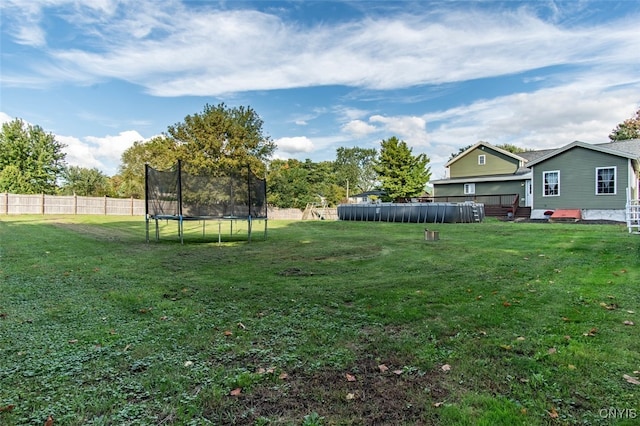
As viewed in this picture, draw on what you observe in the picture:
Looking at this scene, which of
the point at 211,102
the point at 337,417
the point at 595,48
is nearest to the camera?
the point at 337,417

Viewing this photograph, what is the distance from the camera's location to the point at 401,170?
26.4m

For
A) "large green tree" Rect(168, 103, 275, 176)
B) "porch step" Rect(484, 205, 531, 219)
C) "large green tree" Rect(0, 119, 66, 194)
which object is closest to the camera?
"porch step" Rect(484, 205, 531, 219)

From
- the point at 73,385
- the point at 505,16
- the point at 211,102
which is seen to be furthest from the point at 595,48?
the point at 211,102

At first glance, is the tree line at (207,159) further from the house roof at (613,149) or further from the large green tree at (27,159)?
the house roof at (613,149)

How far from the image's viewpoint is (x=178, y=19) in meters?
10.9

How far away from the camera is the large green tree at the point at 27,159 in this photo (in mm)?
29484

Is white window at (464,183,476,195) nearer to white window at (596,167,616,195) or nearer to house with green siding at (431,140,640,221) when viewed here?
house with green siding at (431,140,640,221)

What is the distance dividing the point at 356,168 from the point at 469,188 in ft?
128

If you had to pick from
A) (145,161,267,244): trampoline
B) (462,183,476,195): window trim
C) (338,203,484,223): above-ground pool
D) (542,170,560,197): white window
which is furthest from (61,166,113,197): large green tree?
(542,170,560,197): white window

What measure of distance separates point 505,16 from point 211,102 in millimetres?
24226

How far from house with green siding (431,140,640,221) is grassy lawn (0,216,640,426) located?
14.3 metres

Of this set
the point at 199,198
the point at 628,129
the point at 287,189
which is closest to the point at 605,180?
the point at 199,198

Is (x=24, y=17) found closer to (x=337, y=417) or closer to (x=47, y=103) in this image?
(x=47, y=103)

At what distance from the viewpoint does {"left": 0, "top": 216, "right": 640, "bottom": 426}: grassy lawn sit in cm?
189
